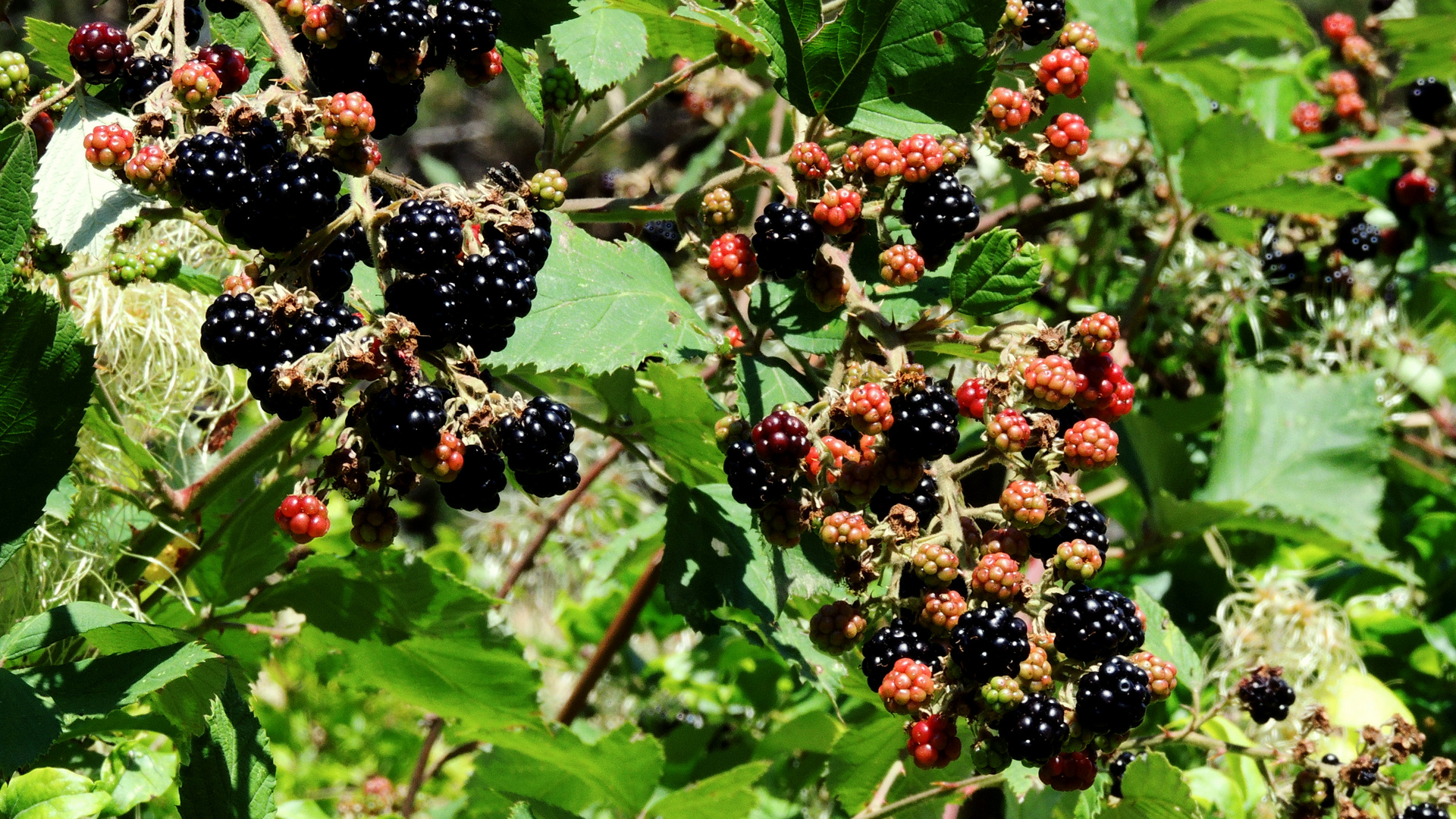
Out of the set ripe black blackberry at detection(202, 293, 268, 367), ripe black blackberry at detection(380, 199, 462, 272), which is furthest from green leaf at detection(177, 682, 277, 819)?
ripe black blackberry at detection(380, 199, 462, 272)

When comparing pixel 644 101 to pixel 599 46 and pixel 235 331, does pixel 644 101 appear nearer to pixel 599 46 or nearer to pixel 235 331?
pixel 599 46

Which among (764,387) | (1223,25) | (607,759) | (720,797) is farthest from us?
(1223,25)

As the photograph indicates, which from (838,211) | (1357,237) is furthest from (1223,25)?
(838,211)

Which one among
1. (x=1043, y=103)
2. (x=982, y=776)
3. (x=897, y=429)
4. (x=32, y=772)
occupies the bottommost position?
(x=982, y=776)

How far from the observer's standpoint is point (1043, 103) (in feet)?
4.04

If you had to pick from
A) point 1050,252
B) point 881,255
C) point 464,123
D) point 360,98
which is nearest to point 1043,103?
point 881,255

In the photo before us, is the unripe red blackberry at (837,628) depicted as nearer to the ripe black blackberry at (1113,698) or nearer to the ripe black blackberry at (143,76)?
the ripe black blackberry at (1113,698)

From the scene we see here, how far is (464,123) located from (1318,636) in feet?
22.4

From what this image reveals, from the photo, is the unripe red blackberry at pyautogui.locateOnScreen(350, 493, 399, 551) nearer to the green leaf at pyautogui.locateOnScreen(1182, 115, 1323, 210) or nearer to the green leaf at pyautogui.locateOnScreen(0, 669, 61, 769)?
the green leaf at pyautogui.locateOnScreen(0, 669, 61, 769)

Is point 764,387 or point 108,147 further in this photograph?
point 764,387

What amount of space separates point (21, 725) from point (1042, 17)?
1.11m


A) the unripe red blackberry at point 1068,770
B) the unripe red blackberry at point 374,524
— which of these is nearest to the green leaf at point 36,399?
the unripe red blackberry at point 374,524

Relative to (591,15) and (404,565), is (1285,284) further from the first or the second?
(404,565)

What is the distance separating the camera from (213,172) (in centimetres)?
93
